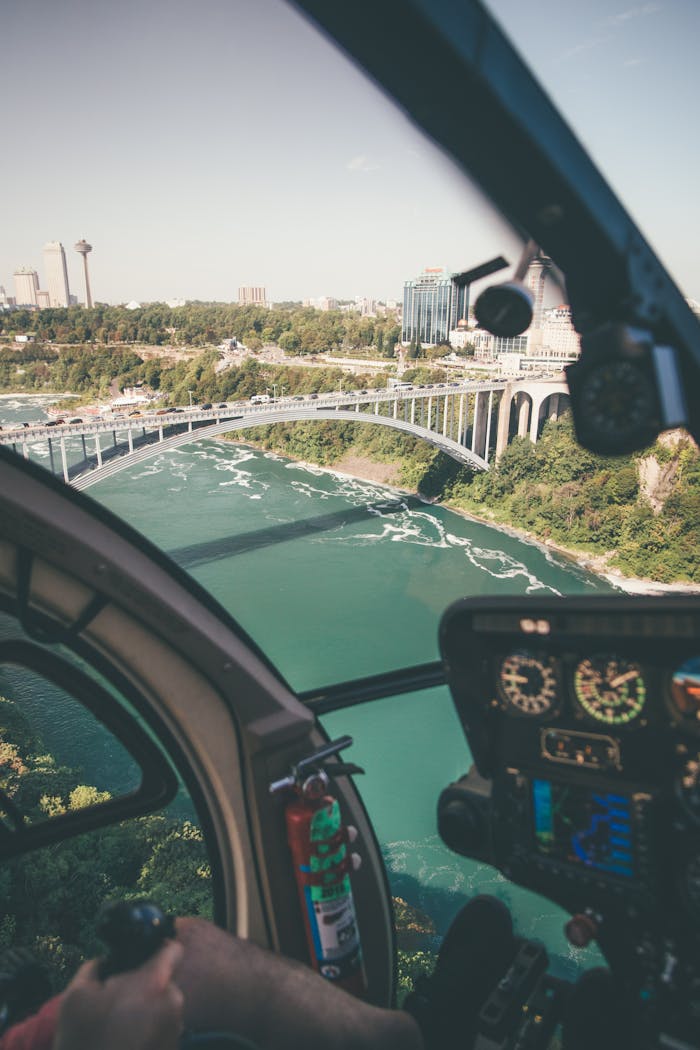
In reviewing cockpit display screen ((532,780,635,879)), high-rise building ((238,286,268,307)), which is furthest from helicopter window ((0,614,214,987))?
high-rise building ((238,286,268,307))

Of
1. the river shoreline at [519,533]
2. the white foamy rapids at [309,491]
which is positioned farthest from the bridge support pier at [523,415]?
the white foamy rapids at [309,491]

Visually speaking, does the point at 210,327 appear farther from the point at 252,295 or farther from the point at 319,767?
the point at 319,767

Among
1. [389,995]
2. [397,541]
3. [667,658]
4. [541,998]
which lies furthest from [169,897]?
[397,541]

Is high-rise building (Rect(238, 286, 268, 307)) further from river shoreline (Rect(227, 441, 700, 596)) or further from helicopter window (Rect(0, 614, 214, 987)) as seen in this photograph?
helicopter window (Rect(0, 614, 214, 987))

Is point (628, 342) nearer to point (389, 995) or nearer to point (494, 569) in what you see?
point (389, 995)

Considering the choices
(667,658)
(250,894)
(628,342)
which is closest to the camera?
(628,342)

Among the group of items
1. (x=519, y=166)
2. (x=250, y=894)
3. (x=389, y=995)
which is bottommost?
(x=389, y=995)

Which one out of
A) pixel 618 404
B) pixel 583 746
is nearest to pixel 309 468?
pixel 583 746

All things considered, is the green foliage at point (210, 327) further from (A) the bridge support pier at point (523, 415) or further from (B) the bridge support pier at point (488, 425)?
(A) the bridge support pier at point (523, 415)
